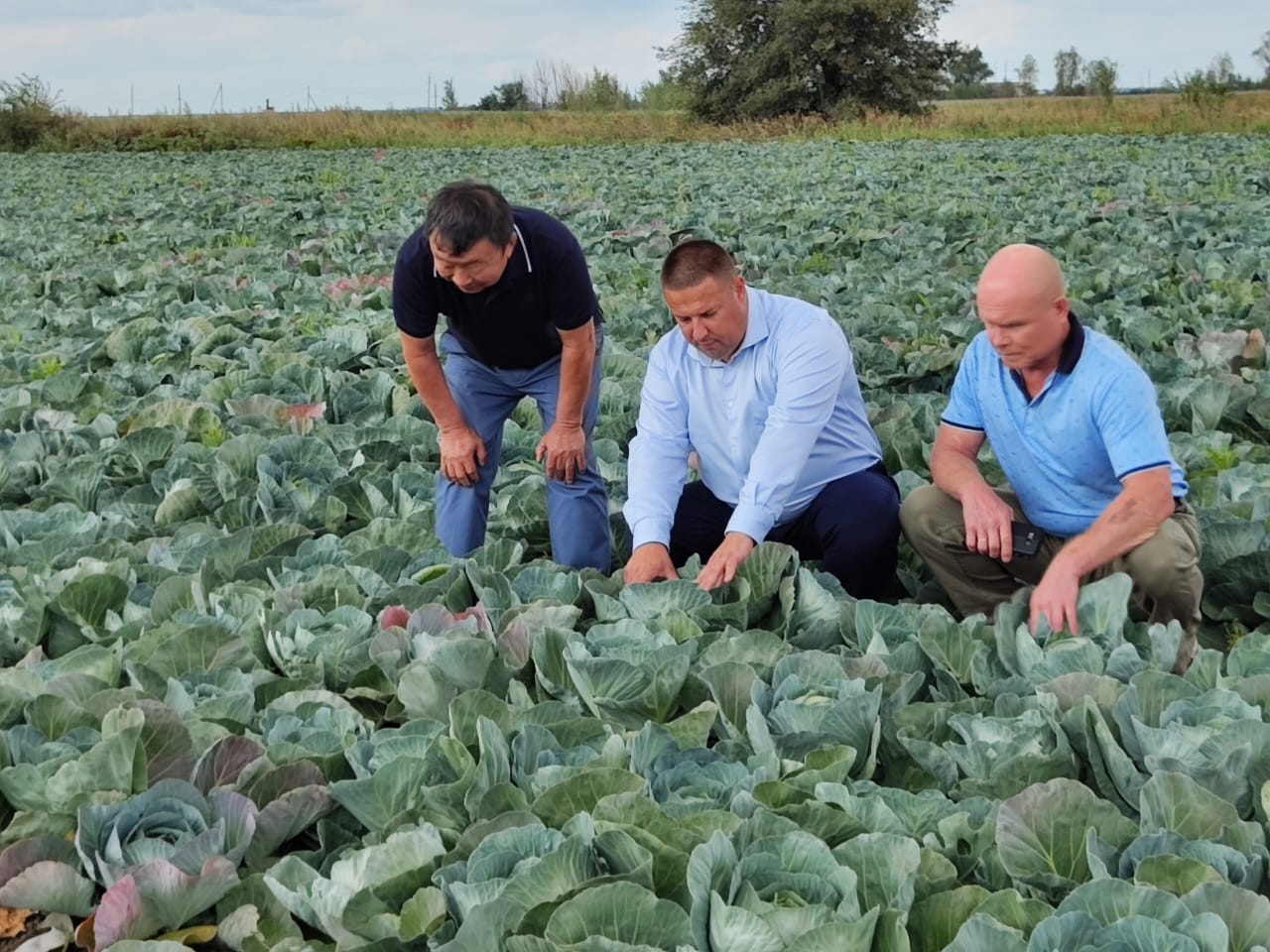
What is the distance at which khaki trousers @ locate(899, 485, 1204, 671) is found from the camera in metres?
3.14

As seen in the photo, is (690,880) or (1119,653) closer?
(690,880)

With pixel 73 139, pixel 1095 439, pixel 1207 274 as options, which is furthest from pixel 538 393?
pixel 73 139

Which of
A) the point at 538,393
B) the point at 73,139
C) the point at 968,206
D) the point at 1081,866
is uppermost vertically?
the point at 73,139

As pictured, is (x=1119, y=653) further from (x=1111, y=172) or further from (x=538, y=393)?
(x=1111, y=172)

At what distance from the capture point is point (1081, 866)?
6.15ft

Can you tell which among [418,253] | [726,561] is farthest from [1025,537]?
[418,253]

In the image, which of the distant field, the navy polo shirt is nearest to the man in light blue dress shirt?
the navy polo shirt

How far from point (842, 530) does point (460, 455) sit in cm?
127

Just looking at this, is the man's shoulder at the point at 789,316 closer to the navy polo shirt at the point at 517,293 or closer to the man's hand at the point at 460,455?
the navy polo shirt at the point at 517,293

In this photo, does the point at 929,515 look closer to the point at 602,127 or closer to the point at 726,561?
the point at 726,561

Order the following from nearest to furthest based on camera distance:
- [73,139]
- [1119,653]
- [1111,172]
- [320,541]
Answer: [1119,653], [320,541], [1111,172], [73,139]

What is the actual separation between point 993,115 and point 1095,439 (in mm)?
27985

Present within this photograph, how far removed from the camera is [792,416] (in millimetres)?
3473

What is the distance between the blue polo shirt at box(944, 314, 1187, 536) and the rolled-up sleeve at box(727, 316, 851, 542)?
0.37 meters
